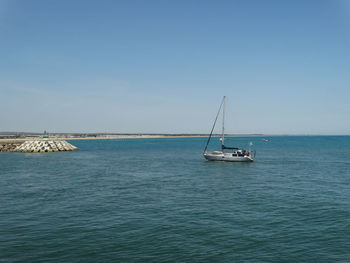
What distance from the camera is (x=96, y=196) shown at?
1348 inches

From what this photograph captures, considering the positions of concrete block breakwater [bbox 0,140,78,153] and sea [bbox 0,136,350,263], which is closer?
sea [bbox 0,136,350,263]

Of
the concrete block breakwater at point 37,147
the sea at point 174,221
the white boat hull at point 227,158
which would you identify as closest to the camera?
the sea at point 174,221

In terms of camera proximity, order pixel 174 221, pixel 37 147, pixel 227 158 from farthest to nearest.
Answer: pixel 37 147 → pixel 227 158 → pixel 174 221

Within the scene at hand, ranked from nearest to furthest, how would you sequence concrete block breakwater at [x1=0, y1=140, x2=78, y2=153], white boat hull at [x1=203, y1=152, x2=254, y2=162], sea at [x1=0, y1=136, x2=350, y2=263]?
sea at [x1=0, y1=136, x2=350, y2=263], white boat hull at [x1=203, y1=152, x2=254, y2=162], concrete block breakwater at [x1=0, y1=140, x2=78, y2=153]

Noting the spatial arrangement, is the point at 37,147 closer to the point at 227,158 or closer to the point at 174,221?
the point at 227,158

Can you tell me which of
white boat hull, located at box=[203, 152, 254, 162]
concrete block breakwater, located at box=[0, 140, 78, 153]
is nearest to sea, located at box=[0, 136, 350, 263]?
white boat hull, located at box=[203, 152, 254, 162]

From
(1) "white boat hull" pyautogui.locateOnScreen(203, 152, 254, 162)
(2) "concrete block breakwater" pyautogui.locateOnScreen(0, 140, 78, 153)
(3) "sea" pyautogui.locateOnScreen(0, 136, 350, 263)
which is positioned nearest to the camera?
(3) "sea" pyautogui.locateOnScreen(0, 136, 350, 263)

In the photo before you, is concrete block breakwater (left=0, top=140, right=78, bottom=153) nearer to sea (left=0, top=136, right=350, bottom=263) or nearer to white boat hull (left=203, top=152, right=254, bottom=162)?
white boat hull (left=203, top=152, right=254, bottom=162)

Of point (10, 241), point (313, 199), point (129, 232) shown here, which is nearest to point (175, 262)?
point (129, 232)

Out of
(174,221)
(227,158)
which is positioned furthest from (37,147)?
(174,221)

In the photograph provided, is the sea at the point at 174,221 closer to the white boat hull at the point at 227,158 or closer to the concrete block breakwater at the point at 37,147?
→ the white boat hull at the point at 227,158

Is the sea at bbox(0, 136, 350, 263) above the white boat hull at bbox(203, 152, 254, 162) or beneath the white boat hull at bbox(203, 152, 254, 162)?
beneath

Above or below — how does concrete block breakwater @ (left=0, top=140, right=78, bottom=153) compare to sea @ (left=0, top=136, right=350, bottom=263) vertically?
above

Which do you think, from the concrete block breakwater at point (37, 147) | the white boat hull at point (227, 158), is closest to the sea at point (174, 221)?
the white boat hull at point (227, 158)
